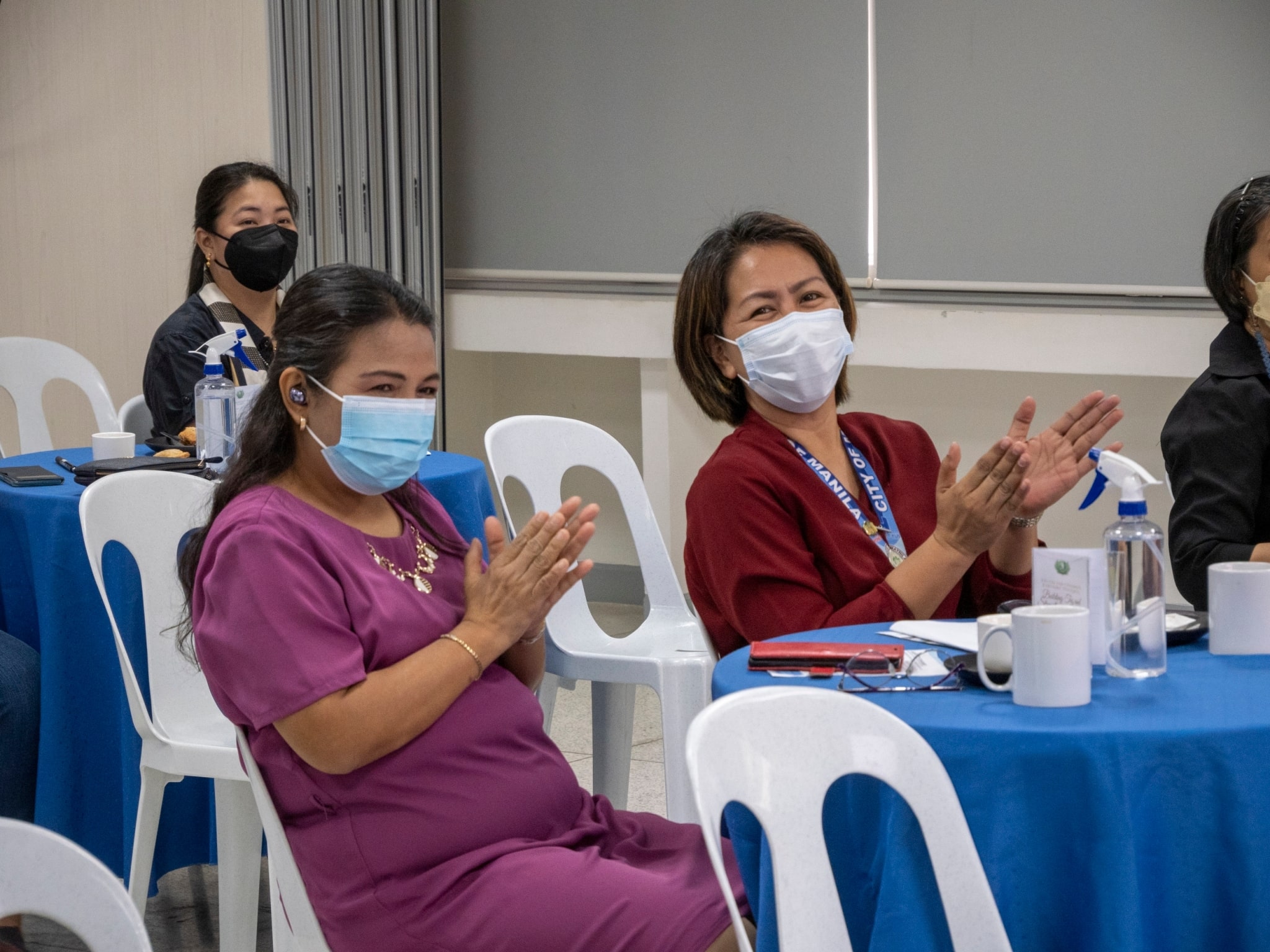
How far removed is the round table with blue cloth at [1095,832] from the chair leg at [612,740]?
1436 mm

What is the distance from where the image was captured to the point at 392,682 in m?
1.70

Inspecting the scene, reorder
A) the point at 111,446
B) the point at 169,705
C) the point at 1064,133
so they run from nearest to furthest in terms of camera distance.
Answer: the point at 169,705
the point at 111,446
the point at 1064,133

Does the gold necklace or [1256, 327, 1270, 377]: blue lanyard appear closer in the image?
the gold necklace

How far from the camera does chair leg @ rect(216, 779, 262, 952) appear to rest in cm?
244

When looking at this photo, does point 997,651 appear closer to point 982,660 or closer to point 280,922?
point 982,660

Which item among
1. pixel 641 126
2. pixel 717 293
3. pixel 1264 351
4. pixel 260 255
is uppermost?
pixel 641 126

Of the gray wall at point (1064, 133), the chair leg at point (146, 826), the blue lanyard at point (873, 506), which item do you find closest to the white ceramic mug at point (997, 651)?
the blue lanyard at point (873, 506)

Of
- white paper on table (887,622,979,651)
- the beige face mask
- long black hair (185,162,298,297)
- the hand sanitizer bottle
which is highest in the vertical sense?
long black hair (185,162,298,297)

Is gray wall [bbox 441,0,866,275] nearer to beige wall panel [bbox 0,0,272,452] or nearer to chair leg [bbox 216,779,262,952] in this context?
beige wall panel [bbox 0,0,272,452]

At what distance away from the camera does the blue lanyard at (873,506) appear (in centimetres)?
227

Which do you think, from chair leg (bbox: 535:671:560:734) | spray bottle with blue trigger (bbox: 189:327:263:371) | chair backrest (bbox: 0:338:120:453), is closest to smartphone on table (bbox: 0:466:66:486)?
spray bottle with blue trigger (bbox: 189:327:263:371)

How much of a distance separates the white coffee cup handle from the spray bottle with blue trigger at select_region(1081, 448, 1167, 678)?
0.14 metres

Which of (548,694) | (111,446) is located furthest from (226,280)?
(548,694)

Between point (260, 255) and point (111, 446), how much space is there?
0.81 metres
